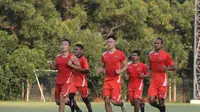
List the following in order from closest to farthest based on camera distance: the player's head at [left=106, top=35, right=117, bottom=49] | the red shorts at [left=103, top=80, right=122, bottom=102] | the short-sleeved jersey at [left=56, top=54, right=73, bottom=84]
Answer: the player's head at [left=106, top=35, right=117, bottom=49] < the red shorts at [left=103, top=80, right=122, bottom=102] < the short-sleeved jersey at [left=56, top=54, right=73, bottom=84]

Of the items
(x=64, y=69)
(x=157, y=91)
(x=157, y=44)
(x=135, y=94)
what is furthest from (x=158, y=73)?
(x=64, y=69)

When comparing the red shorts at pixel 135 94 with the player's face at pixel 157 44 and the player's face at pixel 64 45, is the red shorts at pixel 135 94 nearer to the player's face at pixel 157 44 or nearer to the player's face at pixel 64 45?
the player's face at pixel 157 44

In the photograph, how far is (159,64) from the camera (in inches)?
599

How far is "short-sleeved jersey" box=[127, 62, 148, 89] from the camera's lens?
17.4m

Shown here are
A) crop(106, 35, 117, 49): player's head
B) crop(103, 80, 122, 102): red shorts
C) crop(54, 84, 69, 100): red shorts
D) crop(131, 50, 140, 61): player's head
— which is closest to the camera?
crop(106, 35, 117, 49): player's head

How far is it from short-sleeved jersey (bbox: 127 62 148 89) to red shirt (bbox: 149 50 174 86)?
2066mm

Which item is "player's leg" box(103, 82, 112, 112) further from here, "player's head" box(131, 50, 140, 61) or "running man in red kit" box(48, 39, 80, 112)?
"player's head" box(131, 50, 140, 61)

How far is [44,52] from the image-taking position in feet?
122

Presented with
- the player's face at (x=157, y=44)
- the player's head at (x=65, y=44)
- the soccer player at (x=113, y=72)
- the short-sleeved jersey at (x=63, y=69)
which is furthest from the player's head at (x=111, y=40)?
the player's face at (x=157, y=44)

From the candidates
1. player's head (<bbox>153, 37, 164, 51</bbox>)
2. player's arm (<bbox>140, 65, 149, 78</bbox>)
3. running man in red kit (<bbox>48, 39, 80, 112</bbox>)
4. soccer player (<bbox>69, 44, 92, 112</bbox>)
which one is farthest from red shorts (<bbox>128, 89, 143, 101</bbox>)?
running man in red kit (<bbox>48, 39, 80, 112</bbox>)

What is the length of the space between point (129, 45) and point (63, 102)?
26.8 meters

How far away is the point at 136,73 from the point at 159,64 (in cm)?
240

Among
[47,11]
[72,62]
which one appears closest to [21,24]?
[47,11]

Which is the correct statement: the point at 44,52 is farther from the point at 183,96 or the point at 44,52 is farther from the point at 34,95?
the point at 183,96
